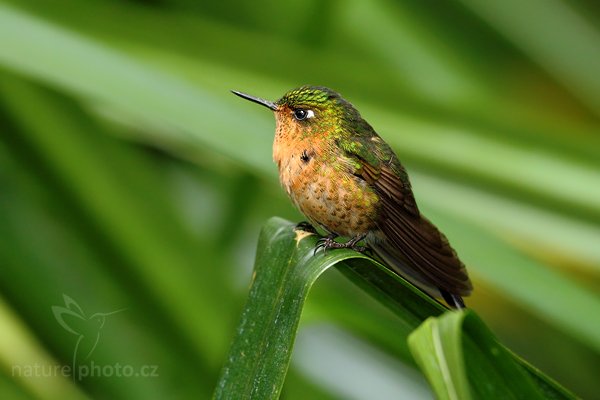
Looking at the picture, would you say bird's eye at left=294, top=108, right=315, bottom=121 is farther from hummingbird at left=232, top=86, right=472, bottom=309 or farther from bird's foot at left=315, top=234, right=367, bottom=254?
bird's foot at left=315, top=234, right=367, bottom=254

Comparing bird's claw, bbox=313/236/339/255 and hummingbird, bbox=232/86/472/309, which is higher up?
hummingbird, bbox=232/86/472/309

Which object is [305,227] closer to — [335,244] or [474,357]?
[335,244]

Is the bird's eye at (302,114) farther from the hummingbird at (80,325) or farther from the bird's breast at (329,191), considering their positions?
the hummingbird at (80,325)

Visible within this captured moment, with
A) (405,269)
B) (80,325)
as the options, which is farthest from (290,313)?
(80,325)

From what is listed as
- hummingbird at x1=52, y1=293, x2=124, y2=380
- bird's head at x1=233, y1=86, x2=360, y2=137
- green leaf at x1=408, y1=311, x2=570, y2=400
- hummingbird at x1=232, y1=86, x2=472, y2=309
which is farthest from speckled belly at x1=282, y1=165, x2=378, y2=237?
hummingbird at x1=52, y1=293, x2=124, y2=380

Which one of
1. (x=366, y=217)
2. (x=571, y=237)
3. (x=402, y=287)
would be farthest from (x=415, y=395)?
(x=402, y=287)

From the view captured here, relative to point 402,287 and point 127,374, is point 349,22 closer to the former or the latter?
point 127,374
